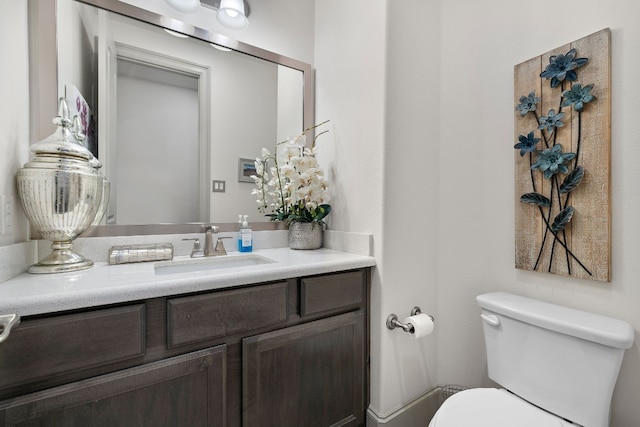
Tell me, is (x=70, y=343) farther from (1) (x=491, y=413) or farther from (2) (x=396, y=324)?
(1) (x=491, y=413)

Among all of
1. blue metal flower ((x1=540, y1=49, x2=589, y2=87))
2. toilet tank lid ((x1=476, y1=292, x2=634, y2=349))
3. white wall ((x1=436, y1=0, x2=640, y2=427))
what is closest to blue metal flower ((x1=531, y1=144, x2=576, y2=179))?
white wall ((x1=436, y1=0, x2=640, y2=427))

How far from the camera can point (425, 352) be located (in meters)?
1.42

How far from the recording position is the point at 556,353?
98 centimetres

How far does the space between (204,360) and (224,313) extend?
141 mm

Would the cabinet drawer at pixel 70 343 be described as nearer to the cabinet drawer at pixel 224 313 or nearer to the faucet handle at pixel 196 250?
the cabinet drawer at pixel 224 313

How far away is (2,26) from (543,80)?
184cm

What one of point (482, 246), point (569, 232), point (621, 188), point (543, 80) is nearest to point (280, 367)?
point (482, 246)

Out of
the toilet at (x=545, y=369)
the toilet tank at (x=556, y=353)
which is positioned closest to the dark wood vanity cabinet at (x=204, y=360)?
the toilet at (x=545, y=369)

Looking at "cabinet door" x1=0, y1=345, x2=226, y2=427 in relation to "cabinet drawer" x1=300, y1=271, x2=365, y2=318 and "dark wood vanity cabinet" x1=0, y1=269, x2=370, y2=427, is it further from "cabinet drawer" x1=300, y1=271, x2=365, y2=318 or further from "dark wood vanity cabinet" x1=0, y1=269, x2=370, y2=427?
"cabinet drawer" x1=300, y1=271, x2=365, y2=318

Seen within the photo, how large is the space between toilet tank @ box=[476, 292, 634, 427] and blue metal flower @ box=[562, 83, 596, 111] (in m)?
0.74

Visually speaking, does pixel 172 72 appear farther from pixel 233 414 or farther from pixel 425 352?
pixel 425 352

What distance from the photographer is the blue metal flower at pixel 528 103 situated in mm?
1156

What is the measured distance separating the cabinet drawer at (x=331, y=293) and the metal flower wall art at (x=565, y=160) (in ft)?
2.28

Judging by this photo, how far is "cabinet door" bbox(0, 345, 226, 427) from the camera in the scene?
0.67 meters
